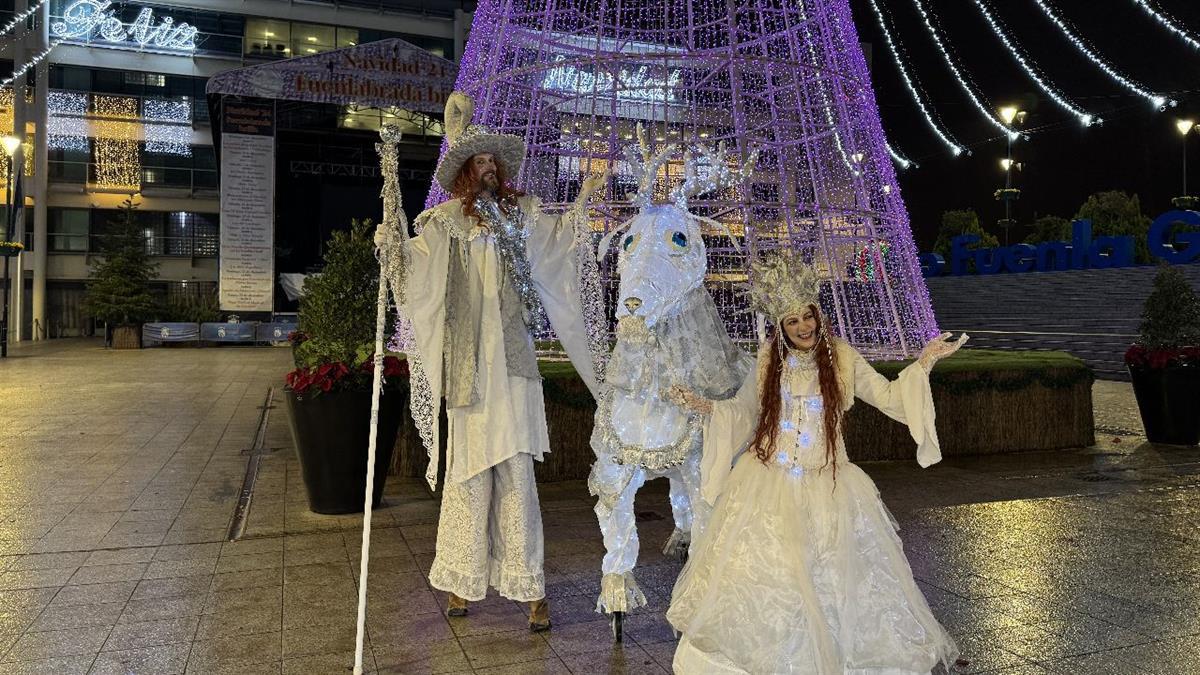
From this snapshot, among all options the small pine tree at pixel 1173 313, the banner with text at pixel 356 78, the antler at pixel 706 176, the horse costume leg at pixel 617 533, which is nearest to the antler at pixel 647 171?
the antler at pixel 706 176

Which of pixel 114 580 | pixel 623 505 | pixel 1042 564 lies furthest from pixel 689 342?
pixel 114 580

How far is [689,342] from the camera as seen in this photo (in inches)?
137

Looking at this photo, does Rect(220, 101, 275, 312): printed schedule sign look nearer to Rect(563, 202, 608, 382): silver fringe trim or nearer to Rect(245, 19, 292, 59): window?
Rect(245, 19, 292, 59): window

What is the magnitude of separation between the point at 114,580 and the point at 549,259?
8.54 ft

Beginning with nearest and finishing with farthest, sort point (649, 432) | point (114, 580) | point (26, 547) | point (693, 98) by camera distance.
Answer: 1. point (649, 432)
2. point (114, 580)
3. point (26, 547)
4. point (693, 98)

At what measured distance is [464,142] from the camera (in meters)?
3.66

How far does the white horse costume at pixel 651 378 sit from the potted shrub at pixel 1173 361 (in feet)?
21.6

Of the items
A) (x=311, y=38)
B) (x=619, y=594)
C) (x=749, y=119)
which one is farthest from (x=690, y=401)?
(x=311, y=38)

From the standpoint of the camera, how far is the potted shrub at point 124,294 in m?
24.1

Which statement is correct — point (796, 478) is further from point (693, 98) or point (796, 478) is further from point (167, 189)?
point (167, 189)

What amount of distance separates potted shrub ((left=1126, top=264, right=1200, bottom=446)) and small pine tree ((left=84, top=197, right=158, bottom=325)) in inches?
961

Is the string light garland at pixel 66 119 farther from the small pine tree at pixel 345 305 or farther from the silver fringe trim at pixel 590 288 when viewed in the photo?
the silver fringe trim at pixel 590 288

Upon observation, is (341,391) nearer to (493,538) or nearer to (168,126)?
(493,538)

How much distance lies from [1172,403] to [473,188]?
24.6ft
